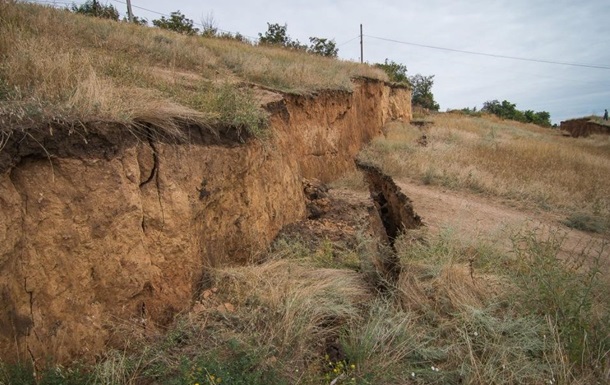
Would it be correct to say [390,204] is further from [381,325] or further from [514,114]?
[514,114]

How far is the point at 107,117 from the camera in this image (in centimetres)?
317

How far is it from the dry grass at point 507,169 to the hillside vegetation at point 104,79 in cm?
520

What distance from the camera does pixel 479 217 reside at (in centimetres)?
721

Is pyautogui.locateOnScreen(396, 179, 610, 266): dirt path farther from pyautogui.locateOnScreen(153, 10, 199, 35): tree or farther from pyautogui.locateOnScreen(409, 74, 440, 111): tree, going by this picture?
pyautogui.locateOnScreen(409, 74, 440, 111): tree

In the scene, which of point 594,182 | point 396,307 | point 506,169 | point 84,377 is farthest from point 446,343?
point 594,182

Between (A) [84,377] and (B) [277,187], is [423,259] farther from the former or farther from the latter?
(A) [84,377]

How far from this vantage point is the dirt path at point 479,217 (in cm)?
575

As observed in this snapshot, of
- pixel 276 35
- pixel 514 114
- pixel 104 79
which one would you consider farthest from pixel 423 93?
pixel 104 79

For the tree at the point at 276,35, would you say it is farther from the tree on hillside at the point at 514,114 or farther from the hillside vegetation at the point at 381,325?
the tree on hillside at the point at 514,114

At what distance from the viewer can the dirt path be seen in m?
5.75

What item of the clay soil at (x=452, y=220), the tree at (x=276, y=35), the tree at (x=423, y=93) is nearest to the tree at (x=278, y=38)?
the tree at (x=276, y=35)

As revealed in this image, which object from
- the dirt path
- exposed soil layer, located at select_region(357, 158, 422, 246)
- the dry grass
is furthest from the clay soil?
the dry grass

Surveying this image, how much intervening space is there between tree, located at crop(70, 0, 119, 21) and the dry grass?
8.44 m

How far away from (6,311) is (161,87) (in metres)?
3.08
